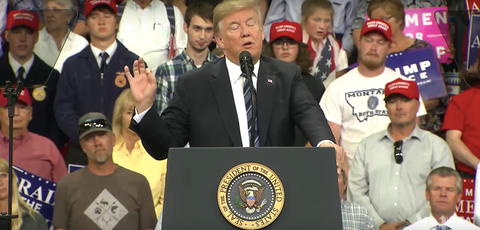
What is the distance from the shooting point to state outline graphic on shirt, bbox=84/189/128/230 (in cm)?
612

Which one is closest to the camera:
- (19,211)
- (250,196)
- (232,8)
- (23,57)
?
(250,196)

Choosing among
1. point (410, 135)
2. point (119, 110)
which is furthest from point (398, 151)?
point (119, 110)

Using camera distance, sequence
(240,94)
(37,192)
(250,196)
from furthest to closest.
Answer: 1. (37,192)
2. (240,94)
3. (250,196)

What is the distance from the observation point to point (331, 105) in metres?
7.18

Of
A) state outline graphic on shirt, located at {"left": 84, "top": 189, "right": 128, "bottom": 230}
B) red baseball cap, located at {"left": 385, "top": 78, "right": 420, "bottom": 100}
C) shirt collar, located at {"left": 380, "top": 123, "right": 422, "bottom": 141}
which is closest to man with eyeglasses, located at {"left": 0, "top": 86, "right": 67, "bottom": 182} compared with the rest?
state outline graphic on shirt, located at {"left": 84, "top": 189, "right": 128, "bottom": 230}

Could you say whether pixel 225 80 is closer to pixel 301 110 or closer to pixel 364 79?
pixel 301 110

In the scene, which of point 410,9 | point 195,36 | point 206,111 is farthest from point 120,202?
point 410,9

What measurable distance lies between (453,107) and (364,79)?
0.86 meters

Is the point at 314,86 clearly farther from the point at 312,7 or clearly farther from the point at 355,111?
the point at 312,7

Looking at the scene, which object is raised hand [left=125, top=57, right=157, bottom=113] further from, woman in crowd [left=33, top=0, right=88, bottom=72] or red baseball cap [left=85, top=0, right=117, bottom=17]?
red baseball cap [left=85, top=0, right=117, bottom=17]

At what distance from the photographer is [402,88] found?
6809 millimetres

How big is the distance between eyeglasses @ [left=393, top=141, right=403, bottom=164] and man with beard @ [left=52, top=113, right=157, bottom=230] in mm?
2047

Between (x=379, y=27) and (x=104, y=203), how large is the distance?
3.01 metres

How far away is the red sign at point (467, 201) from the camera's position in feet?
22.8
